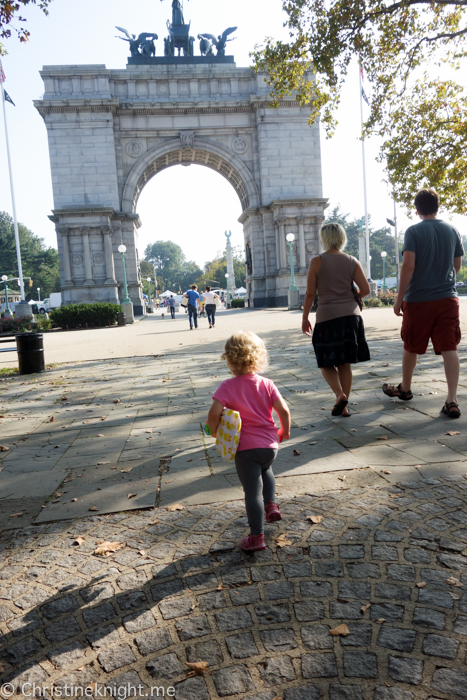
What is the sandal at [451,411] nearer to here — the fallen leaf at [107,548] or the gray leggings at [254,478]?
the gray leggings at [254,478]

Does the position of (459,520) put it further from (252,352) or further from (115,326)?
(115,326)

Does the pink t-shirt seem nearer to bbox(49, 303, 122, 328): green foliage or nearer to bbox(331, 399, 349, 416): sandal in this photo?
bbox(331, 399, 349, 416): sandal

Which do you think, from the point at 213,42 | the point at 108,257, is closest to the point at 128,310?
the point at 108,257

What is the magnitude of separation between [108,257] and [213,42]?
17156 mm

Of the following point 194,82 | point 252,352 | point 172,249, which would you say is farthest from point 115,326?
point 172,249

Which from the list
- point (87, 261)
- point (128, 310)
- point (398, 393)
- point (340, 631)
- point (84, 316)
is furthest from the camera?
point (87, 261)

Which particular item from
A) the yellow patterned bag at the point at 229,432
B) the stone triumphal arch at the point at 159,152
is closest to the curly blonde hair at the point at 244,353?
the yellow patterned bag at the point at 229,432

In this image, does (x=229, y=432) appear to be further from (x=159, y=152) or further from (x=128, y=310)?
(x=159, y=152)

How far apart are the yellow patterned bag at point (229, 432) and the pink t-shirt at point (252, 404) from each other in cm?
7

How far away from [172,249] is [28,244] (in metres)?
74.2

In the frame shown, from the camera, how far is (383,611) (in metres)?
2.24

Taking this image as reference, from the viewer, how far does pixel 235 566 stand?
2.68 metres

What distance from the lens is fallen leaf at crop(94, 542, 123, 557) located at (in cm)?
293

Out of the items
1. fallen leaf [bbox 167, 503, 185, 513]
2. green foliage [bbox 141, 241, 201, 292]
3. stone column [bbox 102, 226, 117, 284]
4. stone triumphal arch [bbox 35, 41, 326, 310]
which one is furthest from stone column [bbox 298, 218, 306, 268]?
green foliage [bbox 141, 241, 201, 292]
